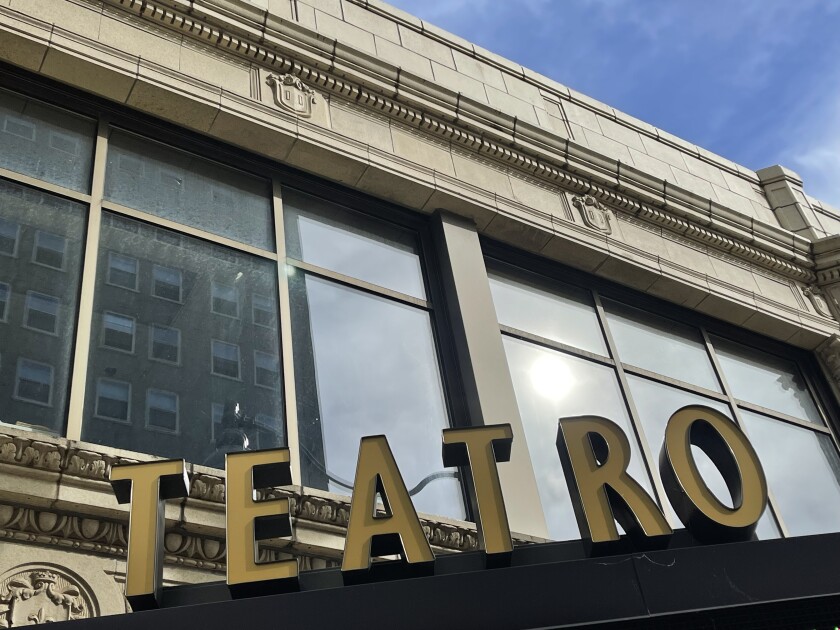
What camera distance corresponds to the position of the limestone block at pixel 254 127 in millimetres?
10523

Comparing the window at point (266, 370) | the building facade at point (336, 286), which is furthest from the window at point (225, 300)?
the window at point (266, 370)

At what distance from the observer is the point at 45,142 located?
9367 millimetres

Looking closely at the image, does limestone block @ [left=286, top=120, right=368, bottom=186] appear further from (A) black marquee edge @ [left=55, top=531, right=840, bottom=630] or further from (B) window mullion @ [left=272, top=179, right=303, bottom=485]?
(A) black marquee edge @ [left=55, top=531, right=840, bottom=630]

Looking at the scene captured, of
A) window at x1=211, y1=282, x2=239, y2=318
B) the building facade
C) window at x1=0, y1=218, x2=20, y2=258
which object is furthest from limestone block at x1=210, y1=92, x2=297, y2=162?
window at x1=0, y1=218, x2=20, y2=258

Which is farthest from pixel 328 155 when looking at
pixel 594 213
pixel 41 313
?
pixel 41 313

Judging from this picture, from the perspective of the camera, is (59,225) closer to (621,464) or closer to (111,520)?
(111,520)

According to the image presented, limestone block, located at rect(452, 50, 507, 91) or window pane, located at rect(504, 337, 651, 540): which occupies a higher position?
limestone block, located at rect(452, 50, 507, 91)

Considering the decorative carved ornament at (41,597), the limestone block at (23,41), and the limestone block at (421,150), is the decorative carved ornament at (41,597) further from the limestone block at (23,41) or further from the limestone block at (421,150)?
the limestone block at (421,150)

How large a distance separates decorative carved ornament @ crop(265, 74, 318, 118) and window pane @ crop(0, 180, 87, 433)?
2897 mm

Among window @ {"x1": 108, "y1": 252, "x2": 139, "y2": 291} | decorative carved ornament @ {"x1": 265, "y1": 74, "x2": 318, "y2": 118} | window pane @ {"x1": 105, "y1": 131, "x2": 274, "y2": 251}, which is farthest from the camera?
decorative carved ornament @ {"x1": 265, "y1": 74, "x2": 318, "y2": 118}

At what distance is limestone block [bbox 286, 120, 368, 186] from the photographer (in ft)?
35.8

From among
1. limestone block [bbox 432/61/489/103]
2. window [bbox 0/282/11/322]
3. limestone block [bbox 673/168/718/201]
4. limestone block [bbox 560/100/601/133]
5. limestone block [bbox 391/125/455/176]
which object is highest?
limestone block [bbox 560/100/601/133]

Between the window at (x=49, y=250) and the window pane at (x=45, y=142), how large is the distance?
0.71m

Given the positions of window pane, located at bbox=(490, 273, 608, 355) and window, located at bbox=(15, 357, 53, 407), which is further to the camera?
window pane, located at bbox=(490, 273, 608, 355)
